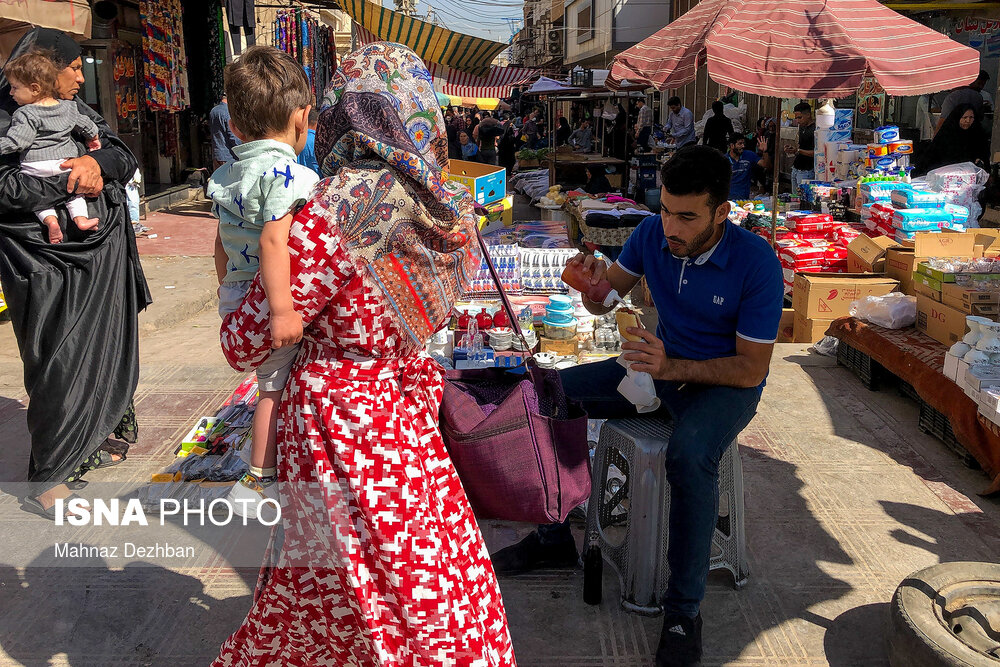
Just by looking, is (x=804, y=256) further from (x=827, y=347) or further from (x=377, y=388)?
(x=377, y=388)

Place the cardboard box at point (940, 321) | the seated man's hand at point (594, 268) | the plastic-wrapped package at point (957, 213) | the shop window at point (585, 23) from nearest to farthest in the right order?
the seated man's hand at point (594, 268) < the cardboard box at point (940, 321) < the plastic-wrapped package at point (957, 213) < the shop window at point (585, 23)

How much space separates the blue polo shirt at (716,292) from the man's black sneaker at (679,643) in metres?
0.87

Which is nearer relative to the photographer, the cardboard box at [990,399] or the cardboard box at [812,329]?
the cardboard box at [990,399]

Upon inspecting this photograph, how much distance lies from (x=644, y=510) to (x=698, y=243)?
938mm

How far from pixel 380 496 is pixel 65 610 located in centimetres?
172

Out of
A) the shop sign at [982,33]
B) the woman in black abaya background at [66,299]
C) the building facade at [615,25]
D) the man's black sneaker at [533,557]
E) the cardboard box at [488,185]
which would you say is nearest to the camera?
the man's black sneaker at [533,557]

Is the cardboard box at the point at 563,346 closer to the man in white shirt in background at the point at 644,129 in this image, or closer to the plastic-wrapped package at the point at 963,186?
the plastic-wrapped package at the point at 963,186

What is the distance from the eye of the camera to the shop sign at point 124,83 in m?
11.9

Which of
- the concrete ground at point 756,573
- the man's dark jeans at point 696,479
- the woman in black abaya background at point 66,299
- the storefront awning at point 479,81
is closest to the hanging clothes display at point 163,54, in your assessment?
the storefront awning at point 479,81

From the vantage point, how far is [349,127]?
5.80 ft

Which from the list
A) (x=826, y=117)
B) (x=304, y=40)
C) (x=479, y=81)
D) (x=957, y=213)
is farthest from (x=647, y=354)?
(x=479, y=81)

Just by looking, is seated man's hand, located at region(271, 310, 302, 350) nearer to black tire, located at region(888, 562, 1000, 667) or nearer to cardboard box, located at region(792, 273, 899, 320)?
black tire, located at region(888, 562, 1000, 667)

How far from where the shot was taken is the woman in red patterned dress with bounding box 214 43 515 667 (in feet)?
5.74

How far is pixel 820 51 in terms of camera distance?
183 inches
